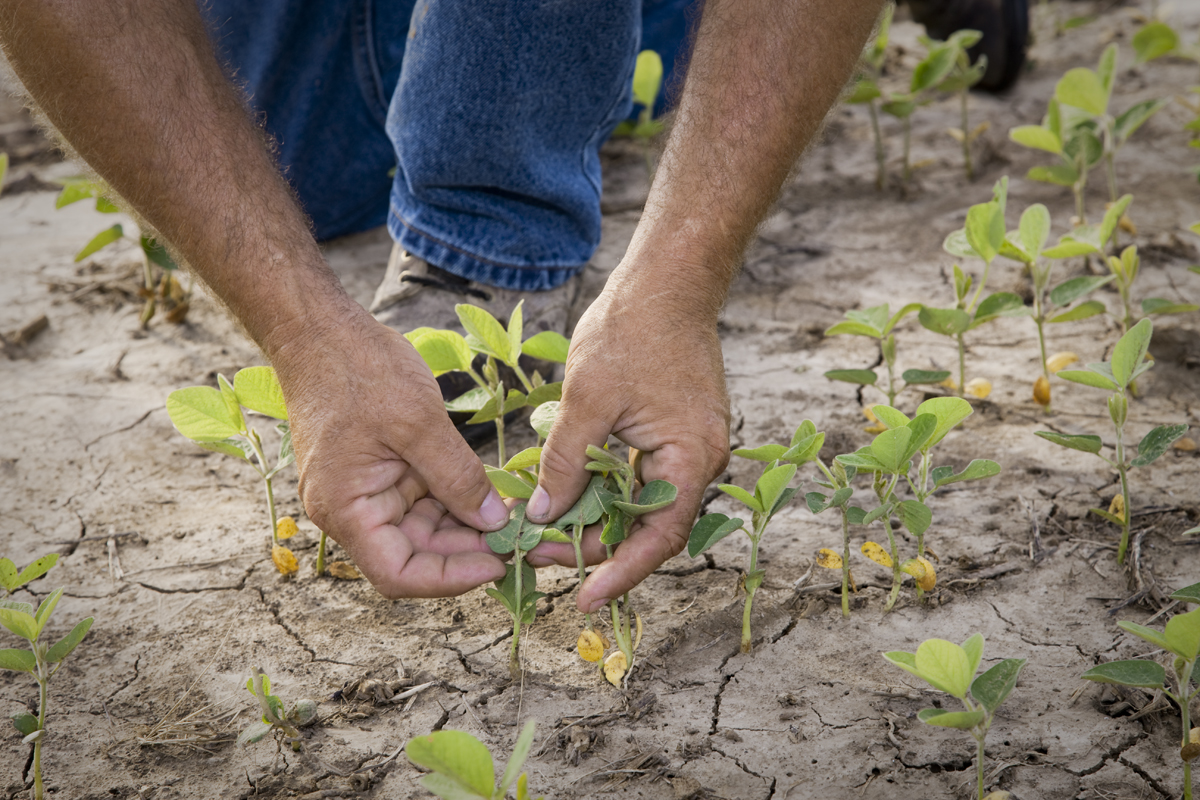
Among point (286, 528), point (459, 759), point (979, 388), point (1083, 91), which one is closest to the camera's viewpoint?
point (459, 759)

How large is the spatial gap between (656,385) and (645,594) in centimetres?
41

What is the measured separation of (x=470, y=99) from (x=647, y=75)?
0.73 meters

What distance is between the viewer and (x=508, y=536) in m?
1.33

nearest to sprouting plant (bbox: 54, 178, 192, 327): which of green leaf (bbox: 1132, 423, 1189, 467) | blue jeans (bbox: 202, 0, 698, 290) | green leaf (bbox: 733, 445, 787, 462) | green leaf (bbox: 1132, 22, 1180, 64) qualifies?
blue jeans (bbox: 202, 0, 698, 290)

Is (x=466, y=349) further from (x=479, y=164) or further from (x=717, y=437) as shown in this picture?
(x=479, y=164)

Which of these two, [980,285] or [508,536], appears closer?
[508,536]

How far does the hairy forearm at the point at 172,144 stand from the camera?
4.51 ft

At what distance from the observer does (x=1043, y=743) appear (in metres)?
1.18

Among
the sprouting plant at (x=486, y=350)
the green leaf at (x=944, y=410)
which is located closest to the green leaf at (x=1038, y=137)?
the green leaf at (x=944, y=410)

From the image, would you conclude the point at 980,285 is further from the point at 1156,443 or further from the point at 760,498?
the point at 760,498

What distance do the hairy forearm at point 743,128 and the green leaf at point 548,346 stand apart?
0.76 feet

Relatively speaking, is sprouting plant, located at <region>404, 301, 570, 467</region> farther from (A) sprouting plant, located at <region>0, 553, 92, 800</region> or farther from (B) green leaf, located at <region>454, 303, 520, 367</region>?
(A) sprouting plant, located at <region>0, 553, 92, 800</region>

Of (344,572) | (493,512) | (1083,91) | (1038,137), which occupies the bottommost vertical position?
(344,572)

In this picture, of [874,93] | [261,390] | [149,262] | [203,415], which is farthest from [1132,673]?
[149,262]
